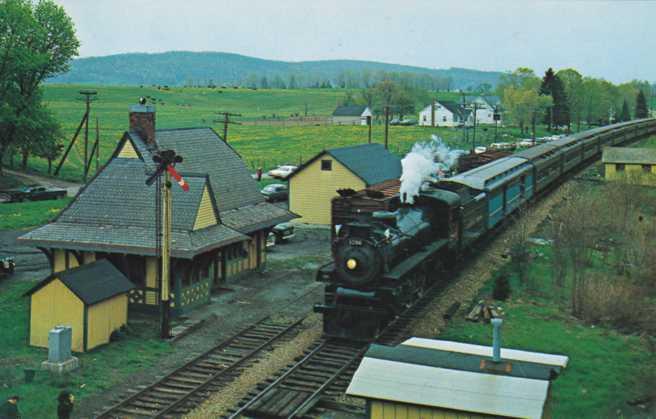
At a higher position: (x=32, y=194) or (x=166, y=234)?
Answer: (x=166, y=234)

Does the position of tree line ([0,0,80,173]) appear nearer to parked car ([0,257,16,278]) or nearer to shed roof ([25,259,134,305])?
parked car ([0,257,16,278])

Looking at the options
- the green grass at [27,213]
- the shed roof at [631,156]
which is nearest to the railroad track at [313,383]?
the green grass at [27,213]

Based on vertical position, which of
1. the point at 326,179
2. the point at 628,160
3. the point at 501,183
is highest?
the point at 628,160

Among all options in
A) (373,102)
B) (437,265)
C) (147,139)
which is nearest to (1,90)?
(147,139)

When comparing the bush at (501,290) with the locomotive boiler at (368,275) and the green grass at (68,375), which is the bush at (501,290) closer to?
the locomotive boiler at (368,275)

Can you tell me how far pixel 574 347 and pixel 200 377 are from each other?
36.4ft

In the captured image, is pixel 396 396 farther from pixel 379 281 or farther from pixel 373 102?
pixel 373 102

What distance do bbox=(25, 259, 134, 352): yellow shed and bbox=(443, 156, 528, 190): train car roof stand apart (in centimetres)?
1582

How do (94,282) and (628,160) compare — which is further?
(628,160)

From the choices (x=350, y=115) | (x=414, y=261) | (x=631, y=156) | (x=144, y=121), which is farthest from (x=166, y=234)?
(x=350, y=115)

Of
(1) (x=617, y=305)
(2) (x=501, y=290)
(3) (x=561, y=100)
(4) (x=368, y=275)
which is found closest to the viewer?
(4) (x=368, y=275)

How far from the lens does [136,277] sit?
27.1 meters

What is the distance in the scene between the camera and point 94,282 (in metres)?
23.9

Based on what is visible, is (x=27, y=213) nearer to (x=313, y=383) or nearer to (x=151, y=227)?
(x=151, y=227)
